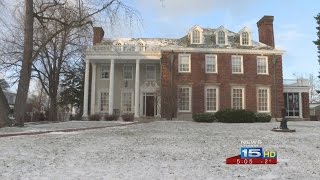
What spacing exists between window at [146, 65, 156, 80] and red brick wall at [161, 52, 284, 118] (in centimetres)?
284

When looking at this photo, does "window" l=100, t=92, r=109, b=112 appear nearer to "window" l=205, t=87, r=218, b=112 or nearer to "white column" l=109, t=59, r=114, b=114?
"white column" l=109, t=59, r=114, b=114

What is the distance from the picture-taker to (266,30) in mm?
40875

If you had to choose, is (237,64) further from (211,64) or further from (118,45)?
(118,45)

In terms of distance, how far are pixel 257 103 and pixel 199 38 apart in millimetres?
7740

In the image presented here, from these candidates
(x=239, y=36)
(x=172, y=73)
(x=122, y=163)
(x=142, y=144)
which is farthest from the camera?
(x=239, y=36)

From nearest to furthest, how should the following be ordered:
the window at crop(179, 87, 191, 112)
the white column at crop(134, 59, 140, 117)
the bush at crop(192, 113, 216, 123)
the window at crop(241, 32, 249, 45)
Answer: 1. the bush at crop(192, 113, 216, 123)
2. the window at crop(179, 87, 191, 112)
3. the white column at crop(134, 59, 140, 117)
4. the window at crop(241, 32, 249, 45)

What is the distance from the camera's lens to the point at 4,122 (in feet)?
72.4

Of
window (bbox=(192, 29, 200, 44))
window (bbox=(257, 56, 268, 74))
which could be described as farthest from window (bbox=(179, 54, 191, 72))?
window (bbox=(257, 56, 268, 74))

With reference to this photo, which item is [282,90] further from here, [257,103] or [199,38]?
[199,38]

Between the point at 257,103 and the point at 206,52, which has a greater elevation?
the point at 206,52

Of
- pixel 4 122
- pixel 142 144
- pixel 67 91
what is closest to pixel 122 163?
pixel 142 144

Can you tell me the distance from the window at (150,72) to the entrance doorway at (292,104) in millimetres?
12352

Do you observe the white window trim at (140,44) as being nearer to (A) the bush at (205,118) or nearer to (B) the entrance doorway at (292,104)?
(A) the bush at (205,118)

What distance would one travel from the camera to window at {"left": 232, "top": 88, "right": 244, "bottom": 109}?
37.8 m
